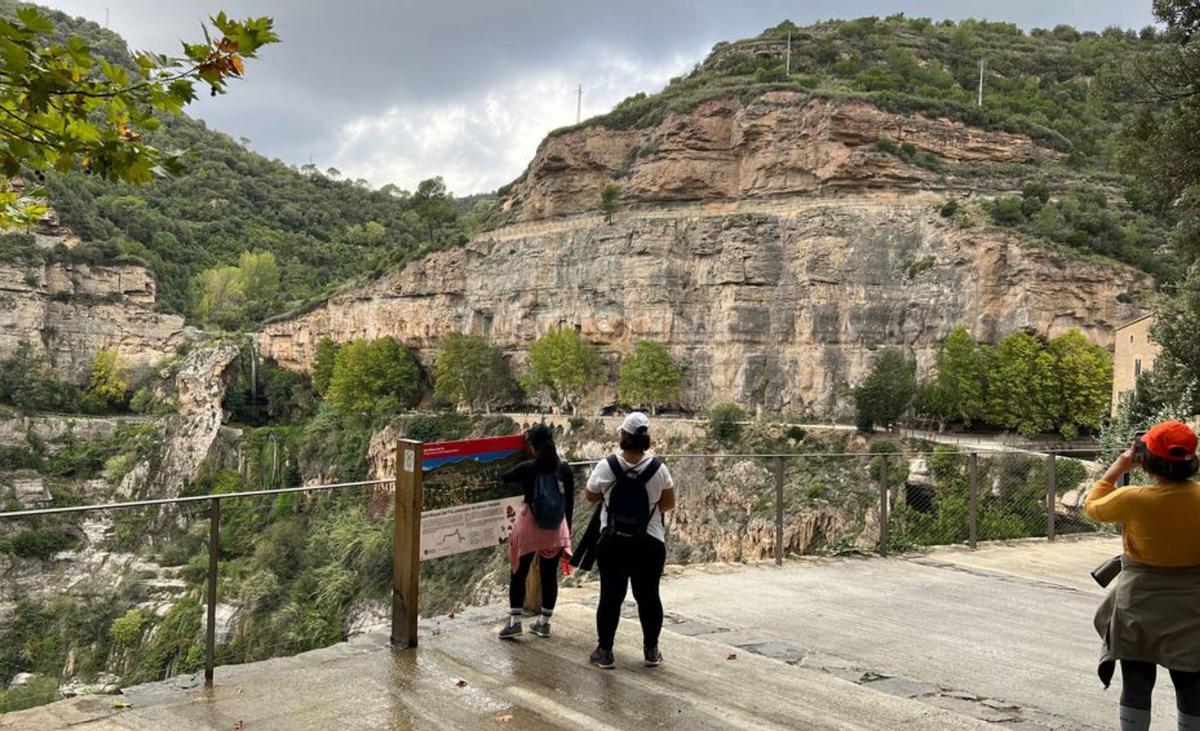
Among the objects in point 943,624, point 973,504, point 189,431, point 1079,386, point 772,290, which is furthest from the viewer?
point 189,431

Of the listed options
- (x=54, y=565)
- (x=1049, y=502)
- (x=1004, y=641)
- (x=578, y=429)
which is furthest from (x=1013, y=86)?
(x=54, y=565)

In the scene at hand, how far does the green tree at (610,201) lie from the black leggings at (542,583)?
50.6 meters

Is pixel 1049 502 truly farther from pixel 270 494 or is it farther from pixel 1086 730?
pixel 270 494

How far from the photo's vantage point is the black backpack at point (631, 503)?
16.9 ft

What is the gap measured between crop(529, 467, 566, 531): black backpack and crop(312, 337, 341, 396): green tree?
6062 cm

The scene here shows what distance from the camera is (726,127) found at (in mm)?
54250

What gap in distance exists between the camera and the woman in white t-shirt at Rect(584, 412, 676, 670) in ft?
17.0

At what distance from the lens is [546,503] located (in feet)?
18.7

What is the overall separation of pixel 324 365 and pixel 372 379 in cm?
758

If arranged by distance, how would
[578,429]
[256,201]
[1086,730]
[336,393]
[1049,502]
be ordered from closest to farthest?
[1086,730] → [1049,502] → [578,429] → [336,393] → [256,201]

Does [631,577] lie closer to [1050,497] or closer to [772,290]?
[1050,497]

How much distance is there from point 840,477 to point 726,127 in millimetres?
41313

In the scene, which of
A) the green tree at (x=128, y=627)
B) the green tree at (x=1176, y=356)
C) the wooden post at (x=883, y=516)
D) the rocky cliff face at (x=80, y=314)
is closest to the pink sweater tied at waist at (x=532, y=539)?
the green tree at (x=128, y=627)

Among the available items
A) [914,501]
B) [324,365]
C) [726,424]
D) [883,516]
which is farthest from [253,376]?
[883,516]
